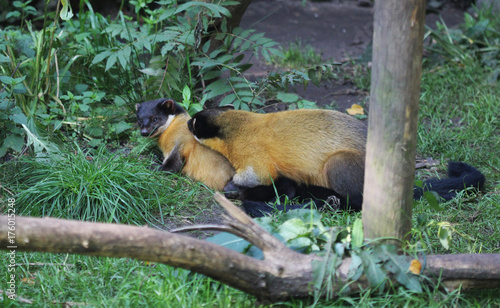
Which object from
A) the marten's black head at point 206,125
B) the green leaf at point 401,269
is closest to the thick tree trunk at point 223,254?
the green leaf at point 401,269

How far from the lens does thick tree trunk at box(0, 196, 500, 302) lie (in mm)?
2629

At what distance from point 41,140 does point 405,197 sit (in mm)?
3329

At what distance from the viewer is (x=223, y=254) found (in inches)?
115

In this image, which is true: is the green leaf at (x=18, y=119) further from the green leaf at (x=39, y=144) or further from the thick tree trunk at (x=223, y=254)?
the thick tree trunk at (x=223, y=254)

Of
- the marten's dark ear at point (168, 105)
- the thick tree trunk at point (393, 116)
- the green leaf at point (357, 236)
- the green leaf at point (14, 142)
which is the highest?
the thick tree trunk at point (393, 116)

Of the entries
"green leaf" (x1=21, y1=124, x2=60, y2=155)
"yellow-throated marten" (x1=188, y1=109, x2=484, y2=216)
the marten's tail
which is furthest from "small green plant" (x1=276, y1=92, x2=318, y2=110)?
"green leaf" (x1=21, y1=124, x2=60, y2=155)

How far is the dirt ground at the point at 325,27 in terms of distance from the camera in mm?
7508

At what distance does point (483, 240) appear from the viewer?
418 centimetres

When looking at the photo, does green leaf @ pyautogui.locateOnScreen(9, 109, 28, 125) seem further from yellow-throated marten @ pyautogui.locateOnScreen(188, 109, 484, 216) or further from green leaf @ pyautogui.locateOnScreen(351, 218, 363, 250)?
green leaf @ pyautogui.locateOnScreen(351, 218, 363, 250)

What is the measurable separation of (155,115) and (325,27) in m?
5.62

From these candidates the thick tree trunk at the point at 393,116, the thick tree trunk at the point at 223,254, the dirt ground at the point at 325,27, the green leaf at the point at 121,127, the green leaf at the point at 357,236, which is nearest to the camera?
the thick tree trunk at the point at 223,254

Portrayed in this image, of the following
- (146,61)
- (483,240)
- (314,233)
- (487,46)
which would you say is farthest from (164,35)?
(487,46)

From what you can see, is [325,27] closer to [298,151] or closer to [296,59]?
[296,59]

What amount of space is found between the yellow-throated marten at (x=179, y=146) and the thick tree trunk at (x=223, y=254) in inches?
78.4
